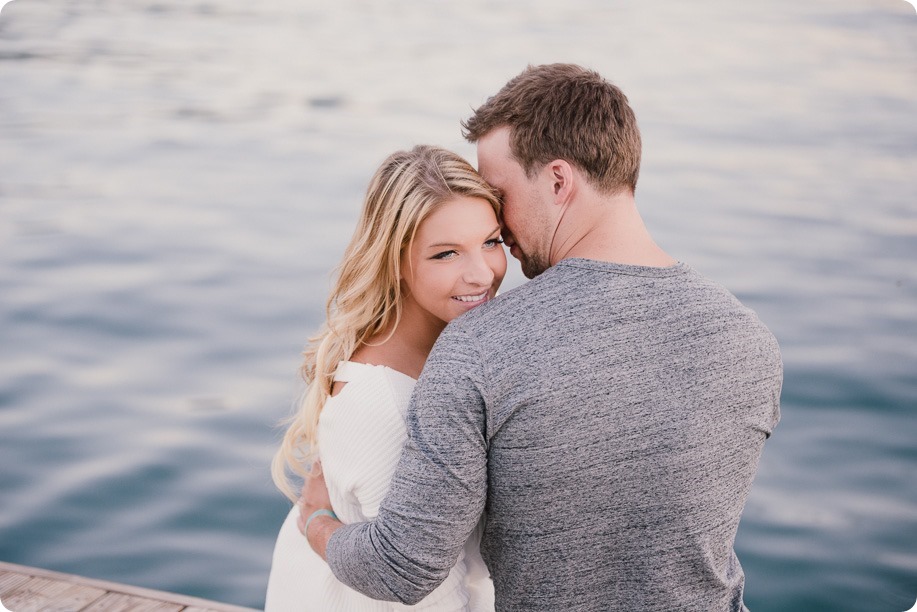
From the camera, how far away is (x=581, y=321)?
159cm

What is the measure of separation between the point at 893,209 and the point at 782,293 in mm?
2397

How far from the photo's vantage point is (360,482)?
1878 mm

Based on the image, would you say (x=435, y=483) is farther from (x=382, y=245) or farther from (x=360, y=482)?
(x=382, y=245)

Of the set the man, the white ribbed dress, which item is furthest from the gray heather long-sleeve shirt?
the white ribbed dress

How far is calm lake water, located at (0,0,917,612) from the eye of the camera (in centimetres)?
496

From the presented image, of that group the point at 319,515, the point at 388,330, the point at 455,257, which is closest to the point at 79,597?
the point at 319,515

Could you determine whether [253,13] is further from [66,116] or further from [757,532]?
[757,532]

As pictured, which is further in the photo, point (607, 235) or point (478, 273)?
point (478, 273)

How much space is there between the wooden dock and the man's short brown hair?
1780 mm

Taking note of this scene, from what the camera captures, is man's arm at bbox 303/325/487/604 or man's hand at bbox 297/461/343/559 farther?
man's hand at bbox 297/461/343/559

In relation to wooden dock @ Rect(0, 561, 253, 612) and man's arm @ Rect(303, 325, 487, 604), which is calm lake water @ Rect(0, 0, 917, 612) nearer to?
wooden dock @ Rect(0, 561, 253, 612)

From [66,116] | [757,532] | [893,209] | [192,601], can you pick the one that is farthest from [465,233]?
[66,116]

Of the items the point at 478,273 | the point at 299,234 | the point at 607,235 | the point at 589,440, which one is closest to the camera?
the point at 589,440

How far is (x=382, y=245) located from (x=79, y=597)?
1.66m
